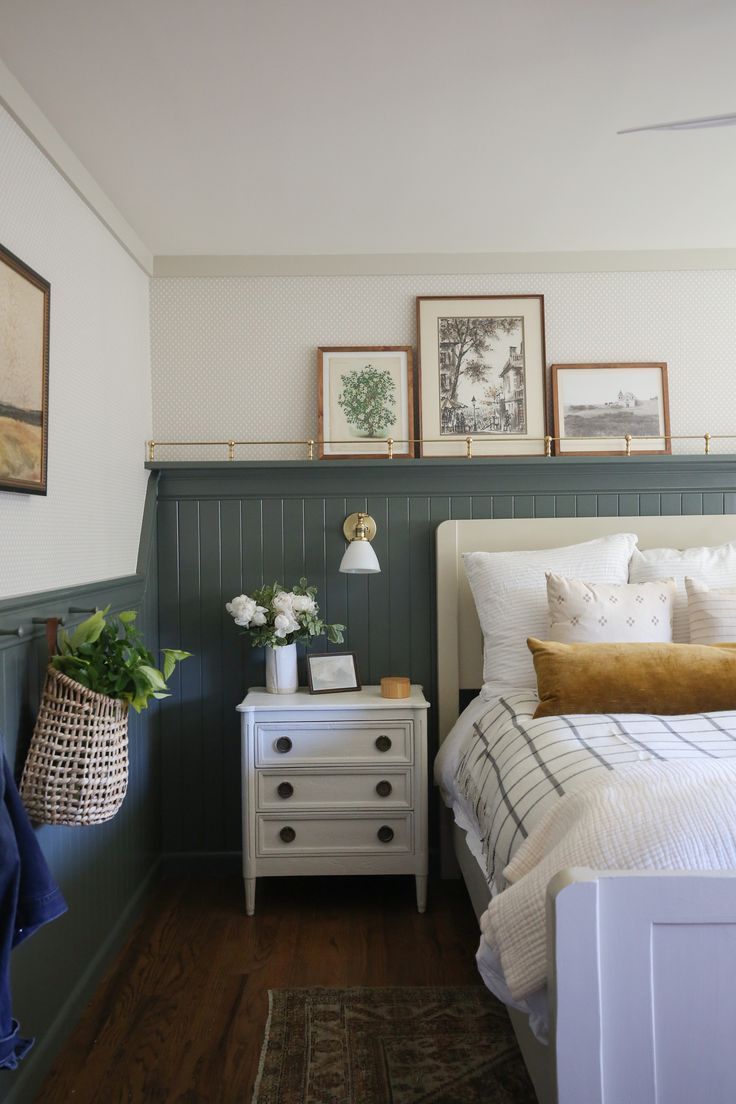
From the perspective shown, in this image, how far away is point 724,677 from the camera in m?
2.28

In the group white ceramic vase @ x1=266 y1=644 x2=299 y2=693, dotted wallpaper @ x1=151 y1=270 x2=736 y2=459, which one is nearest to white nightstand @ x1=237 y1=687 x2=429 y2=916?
white ceramic vase @ x1=266 y1=644 x2=299 y2=693

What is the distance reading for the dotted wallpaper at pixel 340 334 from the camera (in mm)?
3207

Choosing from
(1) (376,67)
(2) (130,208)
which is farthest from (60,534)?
(1) (376,67)

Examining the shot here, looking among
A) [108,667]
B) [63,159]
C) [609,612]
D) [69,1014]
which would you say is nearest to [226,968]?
[69,1014]

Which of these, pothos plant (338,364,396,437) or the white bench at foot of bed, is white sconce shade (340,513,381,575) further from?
the white bench at foot of bed

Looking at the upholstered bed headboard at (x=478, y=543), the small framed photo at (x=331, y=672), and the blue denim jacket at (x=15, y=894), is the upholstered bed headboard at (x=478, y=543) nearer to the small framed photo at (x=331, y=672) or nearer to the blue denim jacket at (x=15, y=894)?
the small framed photo at (x=331, y=672)

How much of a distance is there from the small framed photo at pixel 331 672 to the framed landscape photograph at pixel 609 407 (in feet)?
3.77

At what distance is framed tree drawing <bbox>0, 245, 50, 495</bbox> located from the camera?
1.87 m

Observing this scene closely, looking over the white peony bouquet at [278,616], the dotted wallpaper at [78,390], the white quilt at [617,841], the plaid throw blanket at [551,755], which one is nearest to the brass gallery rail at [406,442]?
the dotted wallpaper at [78,390]

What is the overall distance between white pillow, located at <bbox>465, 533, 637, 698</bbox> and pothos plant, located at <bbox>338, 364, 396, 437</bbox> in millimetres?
650

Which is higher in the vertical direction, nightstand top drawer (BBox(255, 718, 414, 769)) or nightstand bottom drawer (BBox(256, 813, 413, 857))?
nightstand top drawer (BBox(255, 718, 414, 769))

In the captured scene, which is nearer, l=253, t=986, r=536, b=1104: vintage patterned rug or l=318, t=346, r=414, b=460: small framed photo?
l=253, t=986, r=536, b=1104: vintage patterned rug

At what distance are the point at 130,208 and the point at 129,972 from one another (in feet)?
7.86

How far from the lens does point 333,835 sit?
281cm
